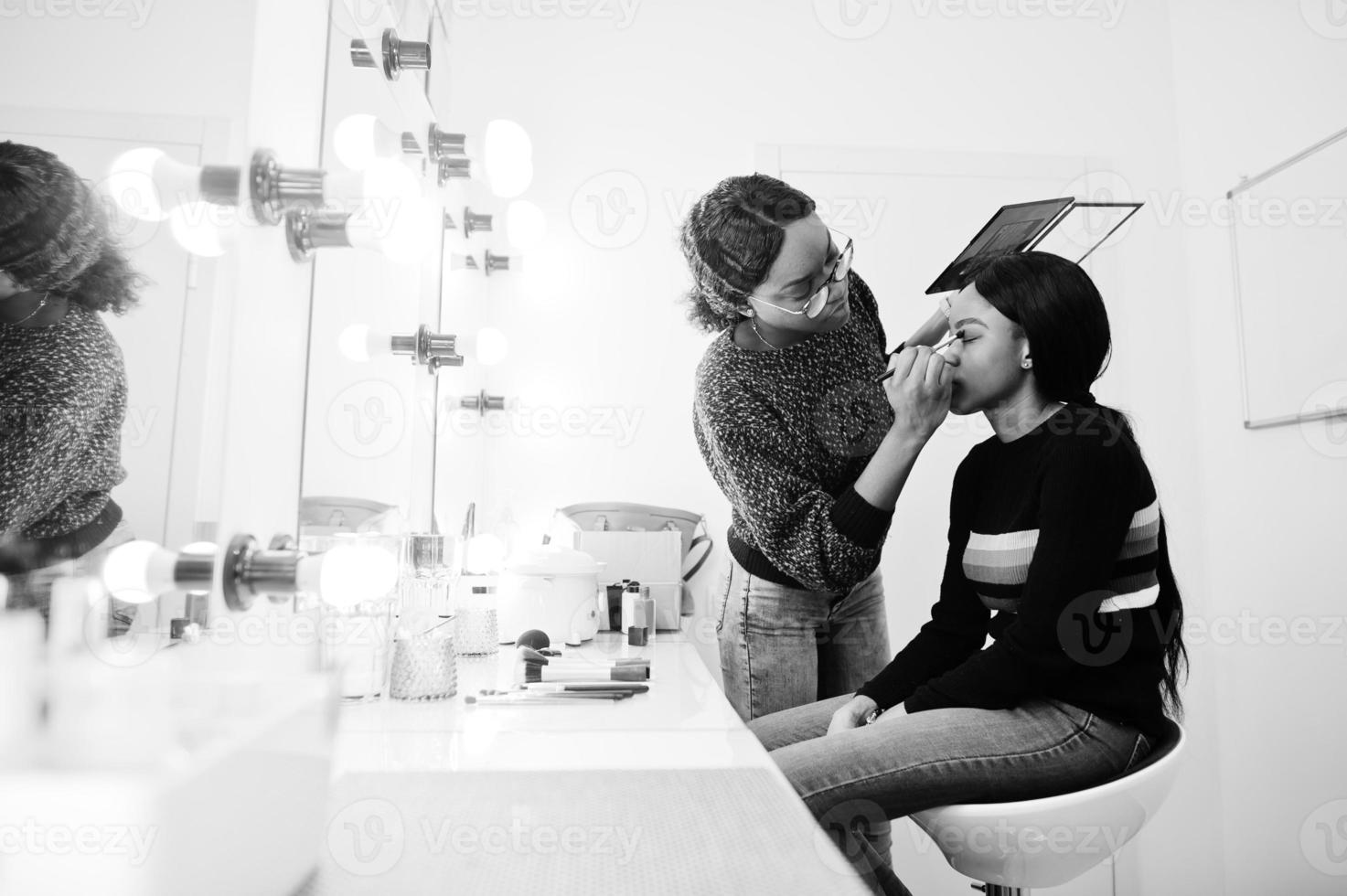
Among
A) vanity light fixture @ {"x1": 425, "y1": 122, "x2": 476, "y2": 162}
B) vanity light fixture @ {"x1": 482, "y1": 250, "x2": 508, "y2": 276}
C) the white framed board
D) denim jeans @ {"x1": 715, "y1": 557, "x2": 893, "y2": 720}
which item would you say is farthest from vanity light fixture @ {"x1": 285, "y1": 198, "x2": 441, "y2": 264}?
the white framed board

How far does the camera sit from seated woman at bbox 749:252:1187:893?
3.22ft

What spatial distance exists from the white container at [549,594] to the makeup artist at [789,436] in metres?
0.27

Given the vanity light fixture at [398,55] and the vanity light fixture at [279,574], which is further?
the vanity light fixture at [398,55]

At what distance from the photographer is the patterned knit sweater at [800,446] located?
1.29 metres

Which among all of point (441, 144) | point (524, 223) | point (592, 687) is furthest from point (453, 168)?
point (592, 687)

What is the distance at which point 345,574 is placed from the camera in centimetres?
66

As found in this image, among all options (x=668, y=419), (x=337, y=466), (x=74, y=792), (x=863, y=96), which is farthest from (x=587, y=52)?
(x=74, y=792)

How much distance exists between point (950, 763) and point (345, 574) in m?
0.72

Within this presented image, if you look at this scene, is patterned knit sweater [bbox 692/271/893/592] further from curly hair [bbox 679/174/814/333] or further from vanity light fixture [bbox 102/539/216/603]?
vanity light fixture [bbox 102/539/216/603]

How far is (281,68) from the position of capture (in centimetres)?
71

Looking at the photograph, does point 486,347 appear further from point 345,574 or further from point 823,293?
point 345,574

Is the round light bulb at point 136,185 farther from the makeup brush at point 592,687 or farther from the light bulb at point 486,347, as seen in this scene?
the light bulb at point 486,347

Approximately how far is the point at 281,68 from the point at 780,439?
0.89 meters

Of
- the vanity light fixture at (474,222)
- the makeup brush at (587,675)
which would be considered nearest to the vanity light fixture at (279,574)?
the makeup brush at (587,675)
